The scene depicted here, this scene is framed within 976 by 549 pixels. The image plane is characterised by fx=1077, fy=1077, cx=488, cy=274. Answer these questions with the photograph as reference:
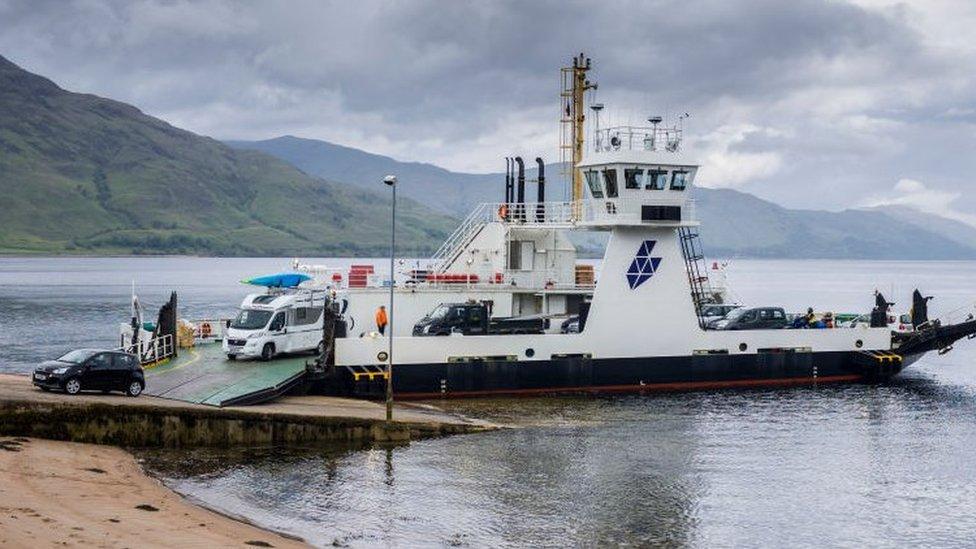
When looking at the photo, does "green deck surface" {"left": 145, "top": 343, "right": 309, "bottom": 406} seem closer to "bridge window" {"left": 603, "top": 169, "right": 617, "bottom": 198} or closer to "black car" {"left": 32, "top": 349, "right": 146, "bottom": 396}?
"black car" {"left": 32, "top": 349, "right": 146, "bottom": 396}

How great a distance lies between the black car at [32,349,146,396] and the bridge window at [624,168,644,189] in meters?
23.0

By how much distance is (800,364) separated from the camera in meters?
50.3

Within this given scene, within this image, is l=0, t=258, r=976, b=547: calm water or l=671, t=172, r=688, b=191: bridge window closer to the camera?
l=0, t=258, r=976, b=547: calm water

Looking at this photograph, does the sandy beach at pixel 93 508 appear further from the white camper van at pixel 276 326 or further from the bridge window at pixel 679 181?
the bridge window at pixel 679 181

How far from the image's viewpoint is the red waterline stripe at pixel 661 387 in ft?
143

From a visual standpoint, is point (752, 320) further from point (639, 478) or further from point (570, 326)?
point (639, 478)

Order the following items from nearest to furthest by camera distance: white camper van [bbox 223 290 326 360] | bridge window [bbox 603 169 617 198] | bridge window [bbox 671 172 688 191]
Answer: white camper van [bbox 223 290 326 360] → bridge window [bbox 603 169 617 198] → bridge window [bbox 671 172 688 191]

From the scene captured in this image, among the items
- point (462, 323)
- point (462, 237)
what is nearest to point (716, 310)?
point (462, 237)

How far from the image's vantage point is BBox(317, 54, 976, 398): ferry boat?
43.3 metres

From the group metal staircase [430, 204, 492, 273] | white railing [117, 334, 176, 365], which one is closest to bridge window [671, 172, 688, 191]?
metal staircase [430, 204, 492, 273]

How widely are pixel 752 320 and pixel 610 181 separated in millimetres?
9567

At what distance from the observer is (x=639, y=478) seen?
3034cm

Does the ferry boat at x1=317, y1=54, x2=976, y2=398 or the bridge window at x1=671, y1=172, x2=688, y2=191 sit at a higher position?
the bridge window at x1=671, y1=172, x2=688, y2=191

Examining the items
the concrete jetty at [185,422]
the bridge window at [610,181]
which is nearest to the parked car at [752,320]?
the bridge window at [610,181]
